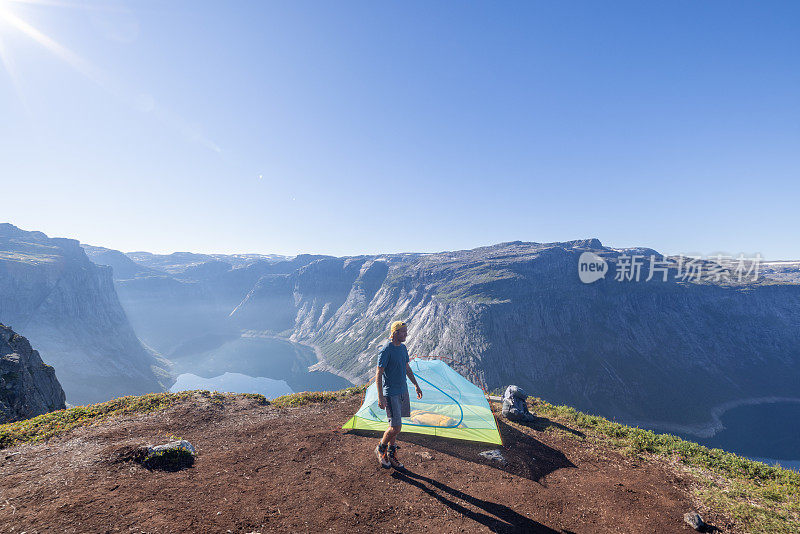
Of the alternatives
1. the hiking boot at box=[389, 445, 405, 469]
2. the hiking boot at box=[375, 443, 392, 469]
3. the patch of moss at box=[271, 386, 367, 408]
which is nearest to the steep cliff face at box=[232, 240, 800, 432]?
the patch of moss at box=[271, 386, 367, 408]

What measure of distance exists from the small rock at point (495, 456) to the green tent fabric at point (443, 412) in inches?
27.2

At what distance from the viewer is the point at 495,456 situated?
32.3 ft

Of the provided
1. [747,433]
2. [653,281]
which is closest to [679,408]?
[747,433]

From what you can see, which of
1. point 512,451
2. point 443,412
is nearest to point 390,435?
point 443,412

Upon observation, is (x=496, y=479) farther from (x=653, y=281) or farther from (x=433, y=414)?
(x=653, y=281)

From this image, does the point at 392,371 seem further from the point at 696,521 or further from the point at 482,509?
the point at 696,521

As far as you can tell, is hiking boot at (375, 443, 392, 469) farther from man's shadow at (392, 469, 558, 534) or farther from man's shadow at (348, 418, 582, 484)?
man's shadow at (348, 418, 582, 484)

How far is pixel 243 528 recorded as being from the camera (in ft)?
19.9

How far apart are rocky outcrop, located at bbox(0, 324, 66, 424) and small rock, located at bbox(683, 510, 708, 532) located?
30.1 meters

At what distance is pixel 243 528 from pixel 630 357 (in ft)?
717

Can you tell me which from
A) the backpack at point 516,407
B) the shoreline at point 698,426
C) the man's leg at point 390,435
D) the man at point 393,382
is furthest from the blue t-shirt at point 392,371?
the shoreline at point 698,426

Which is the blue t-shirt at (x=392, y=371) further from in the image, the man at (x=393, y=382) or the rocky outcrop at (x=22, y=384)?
the rocky outcrop at (x=22, y=384)

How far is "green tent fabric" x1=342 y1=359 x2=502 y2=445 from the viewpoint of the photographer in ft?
37.5

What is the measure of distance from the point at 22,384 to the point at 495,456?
110 ft
